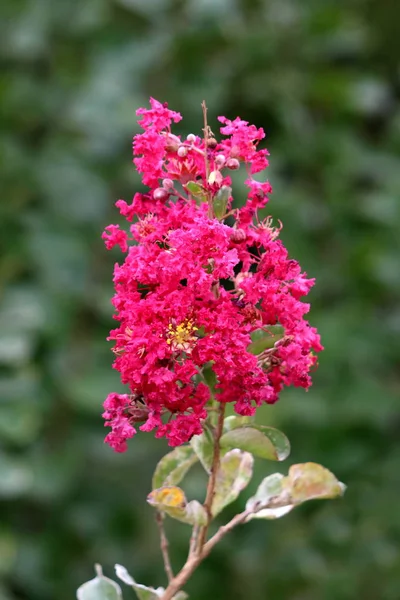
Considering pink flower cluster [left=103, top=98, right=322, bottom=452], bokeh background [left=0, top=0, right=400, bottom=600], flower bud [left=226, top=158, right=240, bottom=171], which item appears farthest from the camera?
bokeh background [left=0, top=0, right=400, bottom=600]

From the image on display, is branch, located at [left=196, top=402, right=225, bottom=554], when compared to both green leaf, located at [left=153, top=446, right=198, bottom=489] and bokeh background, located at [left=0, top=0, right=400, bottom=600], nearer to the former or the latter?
green leaf, located at [left=153, top=446, right=198, bottom=489]

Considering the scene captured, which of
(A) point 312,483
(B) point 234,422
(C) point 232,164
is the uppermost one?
(C) point 232,164

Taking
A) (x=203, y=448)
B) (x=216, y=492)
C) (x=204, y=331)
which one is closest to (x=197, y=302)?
(x=204, y=331)

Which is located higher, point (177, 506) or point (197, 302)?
point (197, 302)

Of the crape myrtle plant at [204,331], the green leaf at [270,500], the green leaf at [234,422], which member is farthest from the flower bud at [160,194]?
the green leaf at [270,500]

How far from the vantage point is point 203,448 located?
4.58 feet

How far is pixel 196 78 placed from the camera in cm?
387

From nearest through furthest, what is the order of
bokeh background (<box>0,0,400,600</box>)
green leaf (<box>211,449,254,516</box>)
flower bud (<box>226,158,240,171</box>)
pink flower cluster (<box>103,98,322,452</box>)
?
pink flower cluster (<box>103,98,322,452</box>), flower bud (<box>226,158,240,171</box>), green leaf (<box>211,449,254,516</box>), bokeh background (<box>0,0,400,600</box>)

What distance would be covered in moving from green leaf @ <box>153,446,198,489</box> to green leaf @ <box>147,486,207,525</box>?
75 millimetres

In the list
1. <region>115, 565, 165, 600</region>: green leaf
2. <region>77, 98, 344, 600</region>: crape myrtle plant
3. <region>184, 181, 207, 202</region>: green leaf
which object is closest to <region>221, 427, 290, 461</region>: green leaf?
<region>77, 98, 344, 600</region>: crape myrtle plant

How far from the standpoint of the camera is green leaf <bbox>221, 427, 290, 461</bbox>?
54.9 inches

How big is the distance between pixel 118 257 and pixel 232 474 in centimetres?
235

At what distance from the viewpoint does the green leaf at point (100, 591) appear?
1452mm

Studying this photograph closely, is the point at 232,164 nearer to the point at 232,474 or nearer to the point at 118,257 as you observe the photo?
the point at 232,474
